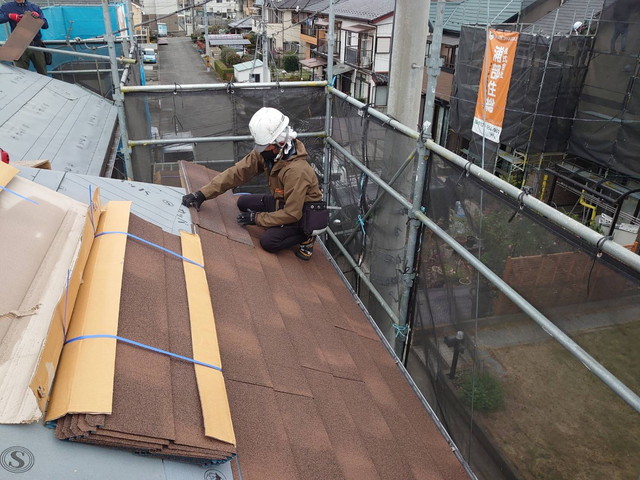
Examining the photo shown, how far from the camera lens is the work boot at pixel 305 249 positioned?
516 centimetres

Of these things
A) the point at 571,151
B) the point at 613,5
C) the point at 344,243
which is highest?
the point at 613,5

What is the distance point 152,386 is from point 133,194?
2387mm

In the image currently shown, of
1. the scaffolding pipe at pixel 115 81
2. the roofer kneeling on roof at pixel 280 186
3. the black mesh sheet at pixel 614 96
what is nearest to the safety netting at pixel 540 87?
the black mesh sheet at pixel 614 96

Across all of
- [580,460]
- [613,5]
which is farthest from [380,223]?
[613,5]

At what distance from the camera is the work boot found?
516cm

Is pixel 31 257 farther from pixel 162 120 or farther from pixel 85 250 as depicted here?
pixel 162 120

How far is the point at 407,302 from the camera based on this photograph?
430cm

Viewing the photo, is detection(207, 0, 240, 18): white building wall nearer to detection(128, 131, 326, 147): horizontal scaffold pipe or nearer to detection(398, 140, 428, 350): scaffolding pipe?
detection(128, 131, 326, 147): horizontal scaffold pipe

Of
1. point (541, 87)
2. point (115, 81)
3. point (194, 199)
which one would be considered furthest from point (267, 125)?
point (541, 87)

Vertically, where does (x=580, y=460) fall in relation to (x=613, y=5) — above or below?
below

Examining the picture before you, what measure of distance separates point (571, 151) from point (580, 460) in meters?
15.3

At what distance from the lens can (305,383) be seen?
3314mm

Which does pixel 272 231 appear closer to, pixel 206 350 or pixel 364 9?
pixel 206 350

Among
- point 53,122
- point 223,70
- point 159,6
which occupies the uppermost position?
point 159,6
